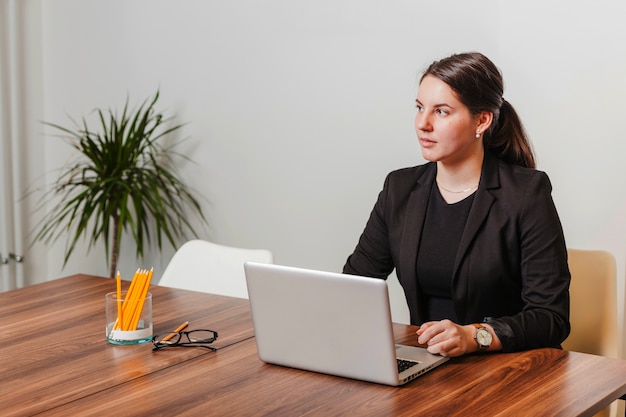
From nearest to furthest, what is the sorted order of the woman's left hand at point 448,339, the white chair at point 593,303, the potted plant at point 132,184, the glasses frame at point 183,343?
the woman's left hand at point 448,339 < the glasses frame at point 183,343 < the white chair at point 593,303 < the potted plant at point 132,184

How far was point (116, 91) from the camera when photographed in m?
4.66

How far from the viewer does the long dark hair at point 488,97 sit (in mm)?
2535

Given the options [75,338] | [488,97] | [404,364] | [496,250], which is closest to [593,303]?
[496,250]

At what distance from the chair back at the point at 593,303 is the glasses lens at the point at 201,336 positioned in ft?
3.95

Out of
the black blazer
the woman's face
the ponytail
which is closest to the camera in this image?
the black blazer

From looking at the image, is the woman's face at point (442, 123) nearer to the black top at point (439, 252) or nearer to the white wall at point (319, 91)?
the black top at point (439, 252)

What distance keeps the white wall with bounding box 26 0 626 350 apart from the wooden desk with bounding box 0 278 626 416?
142cm

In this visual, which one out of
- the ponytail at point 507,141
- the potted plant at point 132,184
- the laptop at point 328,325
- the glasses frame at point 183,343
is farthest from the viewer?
the potted plant at point 132,184

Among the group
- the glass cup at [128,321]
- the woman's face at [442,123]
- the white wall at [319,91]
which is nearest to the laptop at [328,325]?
the glass cup at [128,321]

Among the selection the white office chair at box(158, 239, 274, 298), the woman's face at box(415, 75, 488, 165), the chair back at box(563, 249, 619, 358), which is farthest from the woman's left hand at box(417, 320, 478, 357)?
the white office chair at box(158, 239, 274, 298)

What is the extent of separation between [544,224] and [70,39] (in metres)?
3.11

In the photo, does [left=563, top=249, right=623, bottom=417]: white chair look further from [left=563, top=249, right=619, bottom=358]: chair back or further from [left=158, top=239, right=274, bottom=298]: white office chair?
[left=158, top=239, right=274, bottom=298]: white office chair

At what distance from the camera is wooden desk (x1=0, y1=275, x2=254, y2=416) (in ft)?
6.35

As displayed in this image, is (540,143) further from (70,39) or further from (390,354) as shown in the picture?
(70,39)
